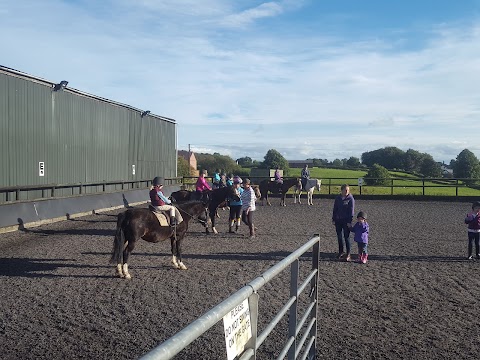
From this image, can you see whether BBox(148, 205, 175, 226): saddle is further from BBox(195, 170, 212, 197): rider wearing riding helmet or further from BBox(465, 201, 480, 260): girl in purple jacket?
BBox(195, 170, 212, 197): rider wearing riding helmet

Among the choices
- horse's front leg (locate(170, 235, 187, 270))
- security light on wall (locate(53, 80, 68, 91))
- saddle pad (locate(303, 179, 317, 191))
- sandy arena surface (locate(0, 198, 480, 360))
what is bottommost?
sandy arena surface (locate(0, 198, 480, 360))

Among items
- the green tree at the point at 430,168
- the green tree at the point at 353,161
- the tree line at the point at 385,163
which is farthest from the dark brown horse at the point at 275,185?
the green tree at the point at 353,161

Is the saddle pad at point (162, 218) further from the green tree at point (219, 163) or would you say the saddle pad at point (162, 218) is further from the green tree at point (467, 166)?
the green tree at point (219, 163)

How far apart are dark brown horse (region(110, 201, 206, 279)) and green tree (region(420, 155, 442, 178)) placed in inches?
2434

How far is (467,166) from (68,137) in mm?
50883

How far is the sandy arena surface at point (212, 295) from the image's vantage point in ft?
19.2

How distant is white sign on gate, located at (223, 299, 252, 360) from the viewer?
7.27ft

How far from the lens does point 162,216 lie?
10.2 metres

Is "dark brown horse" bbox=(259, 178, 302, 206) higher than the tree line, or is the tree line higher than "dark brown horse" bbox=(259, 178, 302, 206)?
the tree line

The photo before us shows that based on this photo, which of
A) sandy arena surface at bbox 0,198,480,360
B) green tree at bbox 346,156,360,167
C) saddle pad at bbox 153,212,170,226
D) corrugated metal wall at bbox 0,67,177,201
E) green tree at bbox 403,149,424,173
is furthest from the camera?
green tree at bbox 346,156,360,167

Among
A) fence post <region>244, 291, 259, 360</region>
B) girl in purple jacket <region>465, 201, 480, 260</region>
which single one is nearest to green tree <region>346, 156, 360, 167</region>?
girl in purple jacket <region>465, 201, 480, 260</region>

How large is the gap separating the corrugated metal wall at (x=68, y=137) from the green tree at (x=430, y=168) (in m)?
49.4

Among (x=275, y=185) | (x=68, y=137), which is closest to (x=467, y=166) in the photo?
(x=275, y=185)

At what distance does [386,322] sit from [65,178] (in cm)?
1703
